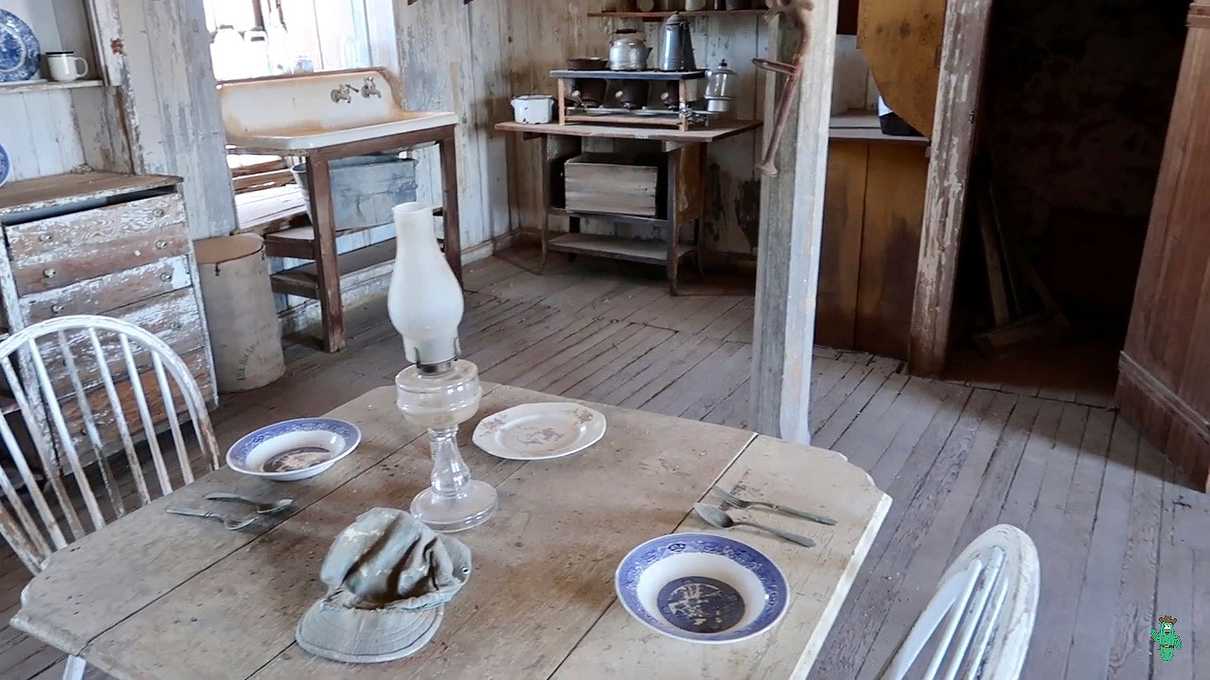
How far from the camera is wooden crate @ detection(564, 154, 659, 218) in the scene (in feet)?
13.8

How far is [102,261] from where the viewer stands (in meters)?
2.56

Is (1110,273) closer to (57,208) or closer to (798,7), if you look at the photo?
(798,7)

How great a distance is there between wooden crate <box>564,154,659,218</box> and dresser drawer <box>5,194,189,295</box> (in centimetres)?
202

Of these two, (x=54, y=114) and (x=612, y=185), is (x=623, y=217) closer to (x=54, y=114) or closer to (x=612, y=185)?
(x=612, y=185)

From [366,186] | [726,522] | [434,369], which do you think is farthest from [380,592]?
[366,186]

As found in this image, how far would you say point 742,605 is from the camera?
999mm

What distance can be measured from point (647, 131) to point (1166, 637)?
2838 millimetres

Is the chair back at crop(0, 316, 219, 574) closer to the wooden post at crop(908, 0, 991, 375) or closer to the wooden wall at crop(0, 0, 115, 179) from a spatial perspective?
the wooden wall at crop(0, 0, 115, 179)

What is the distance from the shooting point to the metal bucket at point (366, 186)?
3502mm

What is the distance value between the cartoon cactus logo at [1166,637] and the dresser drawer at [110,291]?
2.78 metres

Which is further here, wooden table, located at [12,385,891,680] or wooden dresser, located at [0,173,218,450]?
wooden dresser, located at [0,173,218,450]

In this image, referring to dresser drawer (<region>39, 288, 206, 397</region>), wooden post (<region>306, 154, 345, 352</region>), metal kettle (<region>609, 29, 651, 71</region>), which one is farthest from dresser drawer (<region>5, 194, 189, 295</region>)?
metal kettle (<region>609, 29, 651, 71</region>)

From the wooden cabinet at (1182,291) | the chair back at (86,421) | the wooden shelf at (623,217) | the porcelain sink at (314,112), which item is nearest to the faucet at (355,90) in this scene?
the porcelain sink at (314,112)

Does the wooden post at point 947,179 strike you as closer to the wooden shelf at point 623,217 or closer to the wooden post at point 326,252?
the wooden shelf at point 623,217
